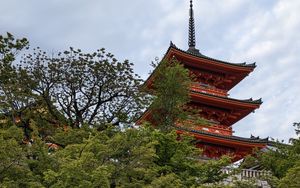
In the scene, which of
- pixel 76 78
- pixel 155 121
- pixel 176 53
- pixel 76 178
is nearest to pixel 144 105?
pixel 155 121

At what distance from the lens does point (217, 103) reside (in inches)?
1081

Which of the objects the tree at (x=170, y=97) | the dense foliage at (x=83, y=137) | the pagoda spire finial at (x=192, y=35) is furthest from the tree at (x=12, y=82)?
the pagoda spire finial at (x=192, y=35)

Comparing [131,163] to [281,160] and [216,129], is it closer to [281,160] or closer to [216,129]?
[281,160]

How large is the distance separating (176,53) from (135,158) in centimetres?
1387

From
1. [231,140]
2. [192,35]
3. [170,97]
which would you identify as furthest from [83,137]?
[192,35]

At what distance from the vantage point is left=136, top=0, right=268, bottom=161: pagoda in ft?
84.7

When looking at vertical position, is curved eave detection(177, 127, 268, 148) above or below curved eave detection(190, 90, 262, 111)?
below

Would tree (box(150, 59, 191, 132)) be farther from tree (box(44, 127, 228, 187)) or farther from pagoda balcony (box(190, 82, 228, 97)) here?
pagoda balcony (box(190, 82, 228, 97))

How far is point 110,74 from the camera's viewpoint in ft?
72.7

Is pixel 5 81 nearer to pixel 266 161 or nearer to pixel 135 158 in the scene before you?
pixel 135 158

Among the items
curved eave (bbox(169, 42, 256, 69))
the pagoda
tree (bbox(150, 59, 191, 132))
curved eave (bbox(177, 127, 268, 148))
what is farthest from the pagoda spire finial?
tree (bbox(150, 59, 191, 132))

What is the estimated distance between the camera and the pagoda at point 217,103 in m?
25.8

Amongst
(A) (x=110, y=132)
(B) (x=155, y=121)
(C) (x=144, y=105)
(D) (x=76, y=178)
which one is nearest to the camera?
(D) (x=76, y=178)

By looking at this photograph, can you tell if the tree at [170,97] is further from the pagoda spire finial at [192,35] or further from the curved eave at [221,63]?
the pagoda spire finial at [192,35]
